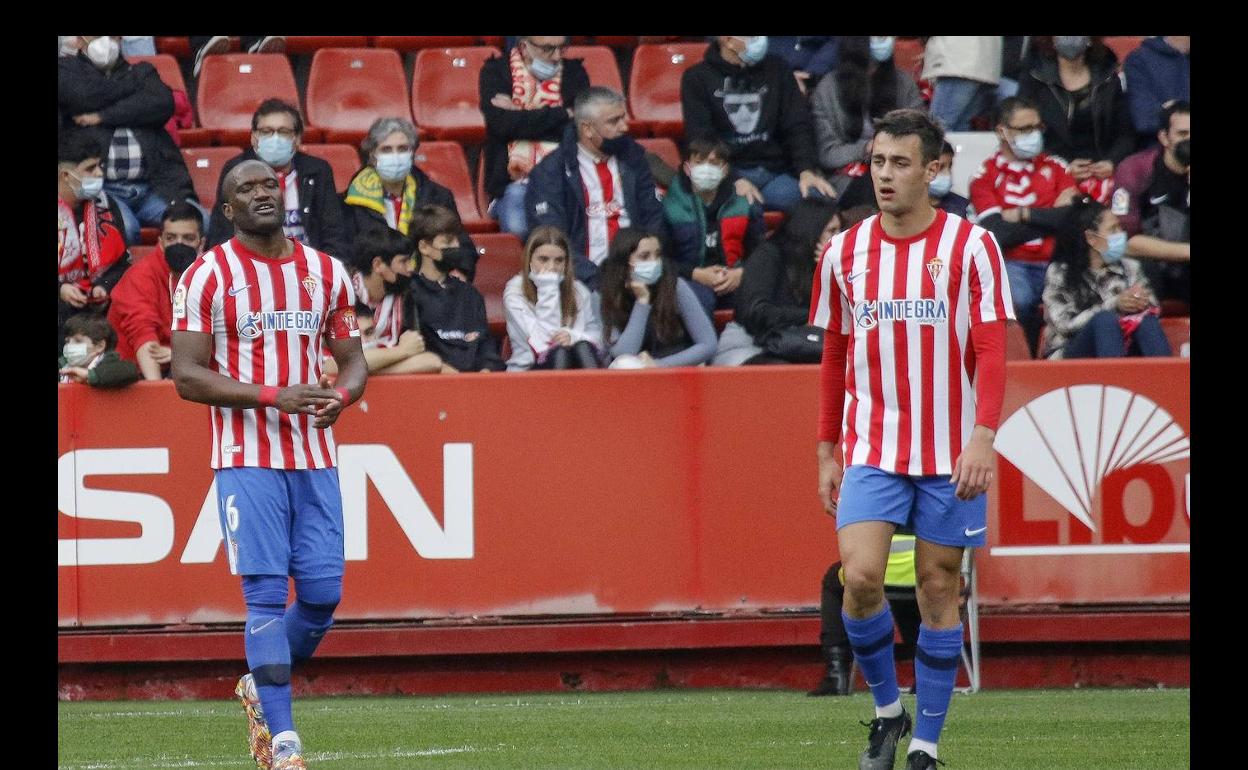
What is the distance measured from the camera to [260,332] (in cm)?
661

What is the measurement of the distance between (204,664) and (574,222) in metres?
3.65

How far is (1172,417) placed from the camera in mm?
9664

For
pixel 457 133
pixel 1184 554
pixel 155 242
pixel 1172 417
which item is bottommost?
pixel 1184 554

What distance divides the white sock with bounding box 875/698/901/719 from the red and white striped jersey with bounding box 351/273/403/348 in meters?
4.52

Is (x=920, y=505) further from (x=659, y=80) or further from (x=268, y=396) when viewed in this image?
(x=659, y=80)

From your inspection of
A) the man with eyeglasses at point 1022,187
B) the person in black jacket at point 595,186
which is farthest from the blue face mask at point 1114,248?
the person in black jacket at point 595,186

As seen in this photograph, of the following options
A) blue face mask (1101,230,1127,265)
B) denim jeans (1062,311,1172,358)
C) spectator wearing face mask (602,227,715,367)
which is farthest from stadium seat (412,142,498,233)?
denim jeans (1062,311,1172,358)

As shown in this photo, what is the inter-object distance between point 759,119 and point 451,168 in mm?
2286

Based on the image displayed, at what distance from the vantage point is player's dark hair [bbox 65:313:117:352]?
10078 millimetres

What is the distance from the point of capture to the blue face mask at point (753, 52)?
491 inches

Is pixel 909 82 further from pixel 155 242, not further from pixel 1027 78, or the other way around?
pixel 155 242

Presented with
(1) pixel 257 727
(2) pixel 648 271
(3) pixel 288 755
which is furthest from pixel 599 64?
(3) pixel 288 755

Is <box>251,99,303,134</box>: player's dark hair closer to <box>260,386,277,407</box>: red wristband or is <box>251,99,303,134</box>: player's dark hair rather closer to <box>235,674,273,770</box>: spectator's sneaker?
<box>260,386,277,407</box>: red wristband

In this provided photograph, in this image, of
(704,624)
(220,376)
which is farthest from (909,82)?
(220,376)
